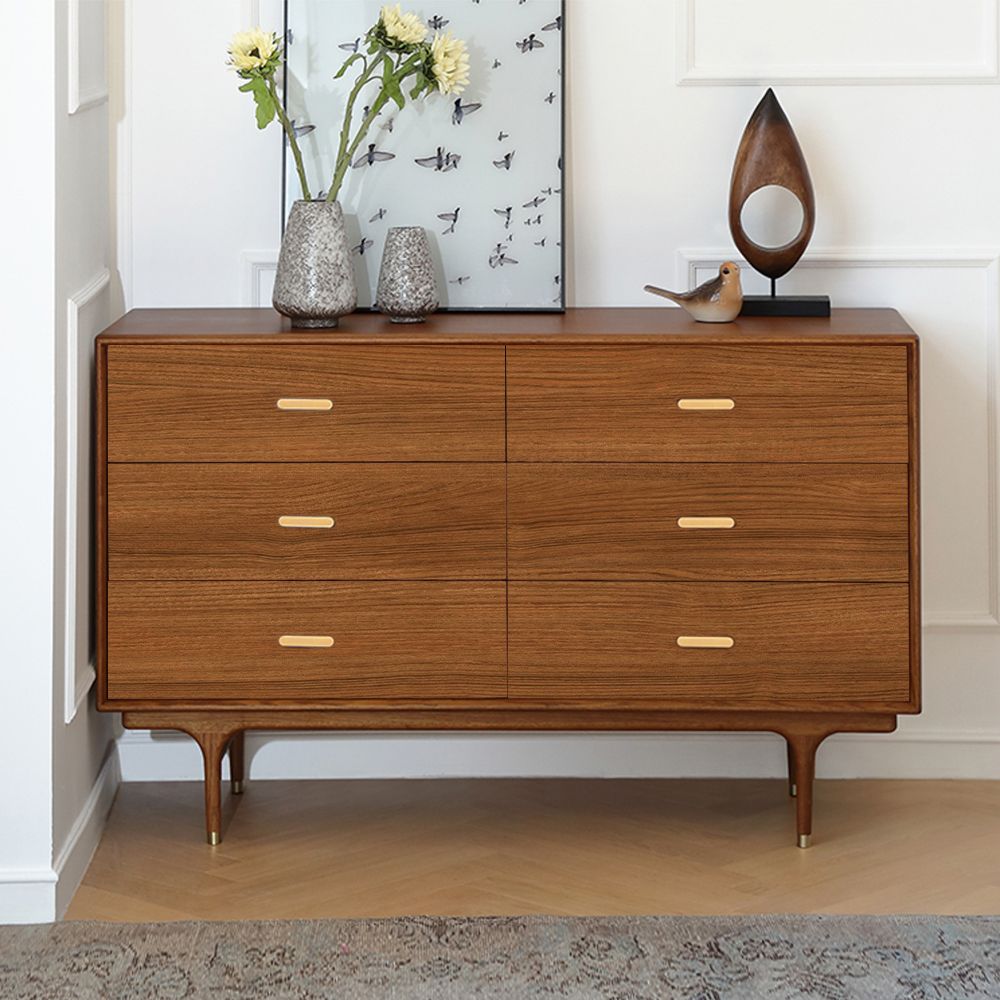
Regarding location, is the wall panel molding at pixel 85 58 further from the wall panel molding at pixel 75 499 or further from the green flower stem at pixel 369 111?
the green flower stem at pixel 369 111

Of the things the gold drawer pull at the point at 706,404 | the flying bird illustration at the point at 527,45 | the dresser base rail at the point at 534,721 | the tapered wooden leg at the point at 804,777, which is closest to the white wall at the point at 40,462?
the dresser base rail at the point at 534,721

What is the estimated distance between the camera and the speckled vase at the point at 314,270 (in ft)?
8.94

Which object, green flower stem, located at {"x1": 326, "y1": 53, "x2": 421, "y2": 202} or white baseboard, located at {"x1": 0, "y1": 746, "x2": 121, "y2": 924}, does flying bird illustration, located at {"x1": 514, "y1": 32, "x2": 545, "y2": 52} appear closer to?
green flower stem, located at {"x1": 326, "y1": 53, "x2": 421, "y2": 202}

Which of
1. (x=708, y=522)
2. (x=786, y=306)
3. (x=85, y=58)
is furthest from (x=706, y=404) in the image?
(x=85, y=58)

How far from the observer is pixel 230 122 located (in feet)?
9.88

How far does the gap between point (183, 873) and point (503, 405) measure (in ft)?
3.19

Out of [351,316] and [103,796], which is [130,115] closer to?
[351,316]

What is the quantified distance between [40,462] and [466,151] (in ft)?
3.33

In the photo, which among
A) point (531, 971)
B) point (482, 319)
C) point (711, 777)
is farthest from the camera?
point (711, 777)

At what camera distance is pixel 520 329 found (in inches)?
107

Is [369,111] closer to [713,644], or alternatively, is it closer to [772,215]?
[772,215]

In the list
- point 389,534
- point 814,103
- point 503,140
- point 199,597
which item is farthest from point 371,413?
point 814,103

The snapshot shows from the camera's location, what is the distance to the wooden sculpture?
9.41ft

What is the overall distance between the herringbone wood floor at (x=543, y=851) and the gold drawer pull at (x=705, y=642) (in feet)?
1.26
